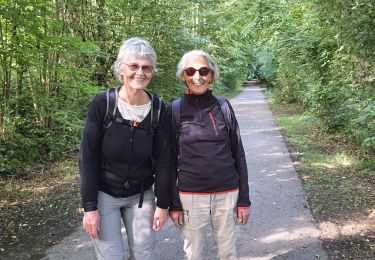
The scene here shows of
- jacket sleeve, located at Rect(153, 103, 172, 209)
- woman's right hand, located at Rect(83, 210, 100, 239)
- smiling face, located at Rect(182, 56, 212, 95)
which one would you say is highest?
smiling face, located at Rect(182, 56, 212, 95)

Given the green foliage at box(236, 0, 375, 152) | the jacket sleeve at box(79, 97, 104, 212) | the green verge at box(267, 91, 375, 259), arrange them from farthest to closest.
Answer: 1. the green foliage at box(236, 0, 375, 152)
2. the green verge at box(267, 91, 375, 259)
3. the jacket sleeve at box(79, 97, 104, 212)

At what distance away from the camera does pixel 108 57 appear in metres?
10.5

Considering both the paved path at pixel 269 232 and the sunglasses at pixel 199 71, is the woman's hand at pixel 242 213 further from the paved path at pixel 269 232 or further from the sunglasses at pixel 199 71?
the paved path at pixel 269 232

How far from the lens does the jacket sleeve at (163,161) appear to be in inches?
108

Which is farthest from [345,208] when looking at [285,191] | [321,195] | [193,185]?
[193,185]

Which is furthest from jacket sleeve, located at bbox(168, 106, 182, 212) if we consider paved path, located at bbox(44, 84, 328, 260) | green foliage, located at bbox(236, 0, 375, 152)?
green foliage, located at bbox(236, 0, 375, 152)

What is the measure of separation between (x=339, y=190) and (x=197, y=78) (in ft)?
13.7

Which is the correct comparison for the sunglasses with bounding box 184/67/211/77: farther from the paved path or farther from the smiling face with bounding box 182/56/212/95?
the paved path

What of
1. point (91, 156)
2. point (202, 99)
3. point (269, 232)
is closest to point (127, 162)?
point (91, 156)

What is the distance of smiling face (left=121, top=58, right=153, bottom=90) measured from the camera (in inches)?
102

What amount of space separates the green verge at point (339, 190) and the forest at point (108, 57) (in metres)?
0.45

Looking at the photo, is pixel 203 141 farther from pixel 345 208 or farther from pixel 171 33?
pixel 171 33

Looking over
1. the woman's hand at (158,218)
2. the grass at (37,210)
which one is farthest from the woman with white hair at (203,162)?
the grass at (37,210)

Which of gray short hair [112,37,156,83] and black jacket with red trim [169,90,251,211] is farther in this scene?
black jacket with red trim [169,90,251,211]
